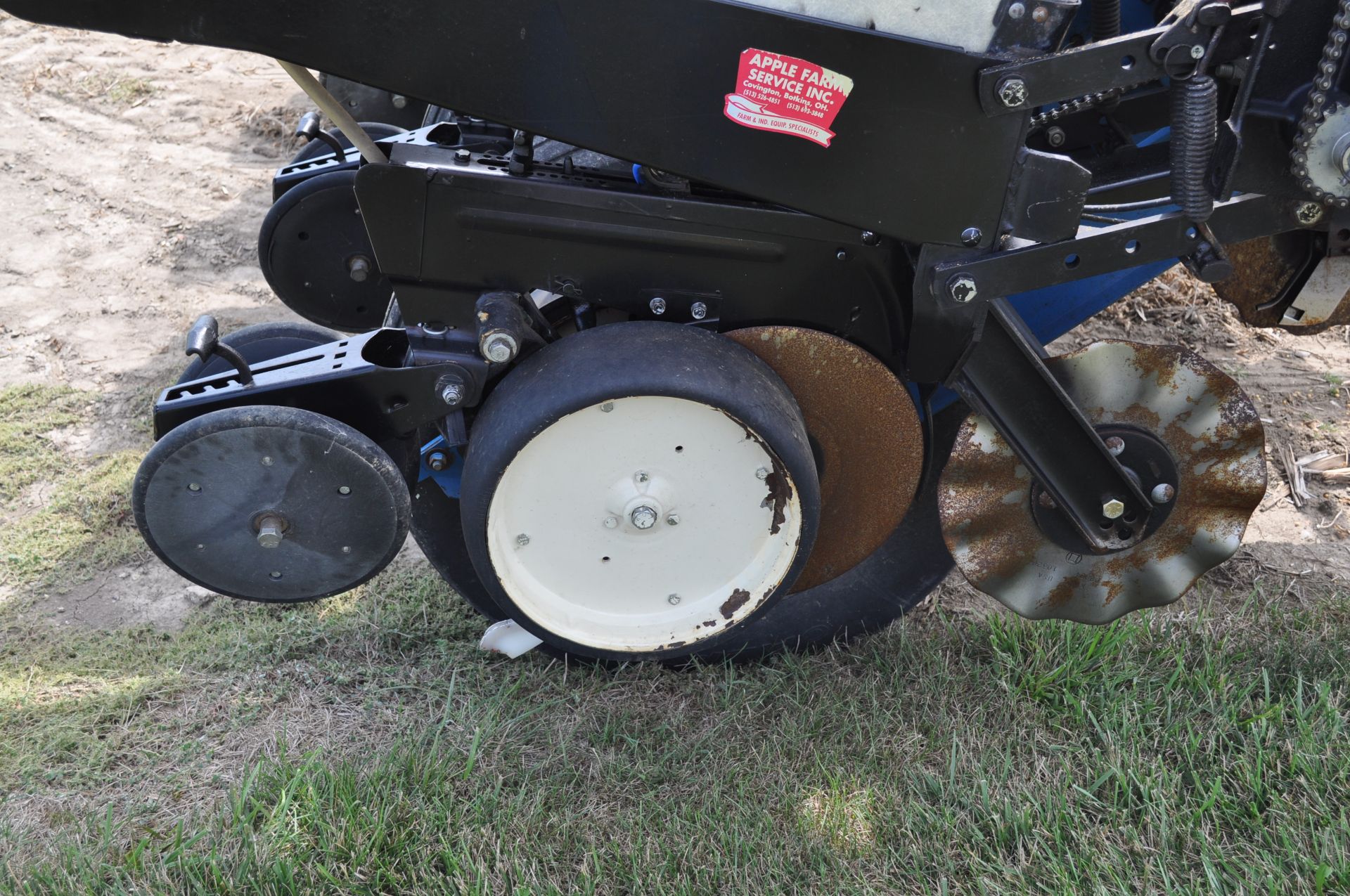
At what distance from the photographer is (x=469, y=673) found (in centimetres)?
266

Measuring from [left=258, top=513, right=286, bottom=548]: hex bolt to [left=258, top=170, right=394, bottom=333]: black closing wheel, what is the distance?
3.89ft

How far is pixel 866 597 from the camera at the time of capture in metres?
2.72

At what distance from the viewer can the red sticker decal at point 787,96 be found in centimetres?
184

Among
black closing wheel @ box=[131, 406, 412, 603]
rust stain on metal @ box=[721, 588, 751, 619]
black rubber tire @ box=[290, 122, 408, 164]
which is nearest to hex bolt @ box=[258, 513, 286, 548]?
black closing wheel @ box=[131, 406, 412, 603]

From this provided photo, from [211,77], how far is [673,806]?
509cm

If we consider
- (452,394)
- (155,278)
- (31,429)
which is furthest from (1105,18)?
(155,278)

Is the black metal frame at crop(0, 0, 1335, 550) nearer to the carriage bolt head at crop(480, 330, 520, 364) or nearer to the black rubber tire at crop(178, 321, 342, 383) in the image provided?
the carriage bolt head at crop(480, 330, 520, 364)

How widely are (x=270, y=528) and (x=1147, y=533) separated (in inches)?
70.3

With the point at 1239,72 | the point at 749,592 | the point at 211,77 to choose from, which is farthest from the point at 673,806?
the point at 211,77

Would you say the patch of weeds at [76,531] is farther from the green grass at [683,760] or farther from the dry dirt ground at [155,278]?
the green grass at [683,760]

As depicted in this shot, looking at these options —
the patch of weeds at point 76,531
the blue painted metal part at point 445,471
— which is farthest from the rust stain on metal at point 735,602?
the patch of weeds at point 76,531

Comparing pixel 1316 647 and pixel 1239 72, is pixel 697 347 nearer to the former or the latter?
pixel 1239 72

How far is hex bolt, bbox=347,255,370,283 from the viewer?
10.1ft

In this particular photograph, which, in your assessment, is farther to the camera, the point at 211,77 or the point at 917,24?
the point at 211,77
